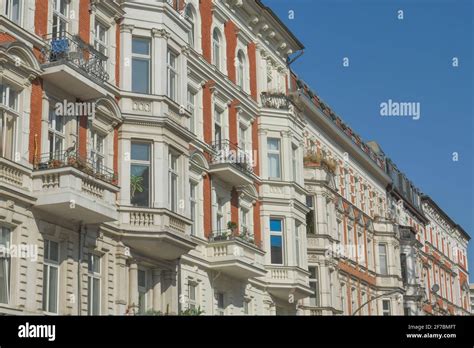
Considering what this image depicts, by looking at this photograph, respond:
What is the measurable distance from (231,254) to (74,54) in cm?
1007

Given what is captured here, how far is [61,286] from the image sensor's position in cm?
2370

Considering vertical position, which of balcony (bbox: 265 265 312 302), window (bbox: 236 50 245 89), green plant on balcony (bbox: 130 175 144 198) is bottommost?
balcony (bbox: 265 265 312 302)

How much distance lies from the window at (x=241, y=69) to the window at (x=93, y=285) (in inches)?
542

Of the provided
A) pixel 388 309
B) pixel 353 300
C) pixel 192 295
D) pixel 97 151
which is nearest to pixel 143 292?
pixel 192 295

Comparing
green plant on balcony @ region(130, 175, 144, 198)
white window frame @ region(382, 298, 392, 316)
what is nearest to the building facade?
green plant on balcony @ region(130, 175, 144, 198)

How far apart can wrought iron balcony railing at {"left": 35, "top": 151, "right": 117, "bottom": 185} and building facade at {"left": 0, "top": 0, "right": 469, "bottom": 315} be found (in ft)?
0.20

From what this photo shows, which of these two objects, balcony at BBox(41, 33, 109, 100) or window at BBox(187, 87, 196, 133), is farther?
window at BBox(187, 87, 196, 133)

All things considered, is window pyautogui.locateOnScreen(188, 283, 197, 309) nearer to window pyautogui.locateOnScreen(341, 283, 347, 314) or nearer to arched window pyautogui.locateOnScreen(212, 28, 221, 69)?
arched window pyautogui.locateOnScreen(212, 28, 221, 69)

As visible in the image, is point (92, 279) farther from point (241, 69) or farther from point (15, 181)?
point (241, 69)

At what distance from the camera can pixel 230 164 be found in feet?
108

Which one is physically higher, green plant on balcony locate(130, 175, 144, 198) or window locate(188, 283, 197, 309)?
green plant on balcony locate(130, 175, 144, 198)

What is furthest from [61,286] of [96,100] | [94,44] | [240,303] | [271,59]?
[271,59]

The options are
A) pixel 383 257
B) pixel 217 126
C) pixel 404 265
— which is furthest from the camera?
pixel 404 265

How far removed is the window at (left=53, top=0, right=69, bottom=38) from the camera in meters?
25.2
